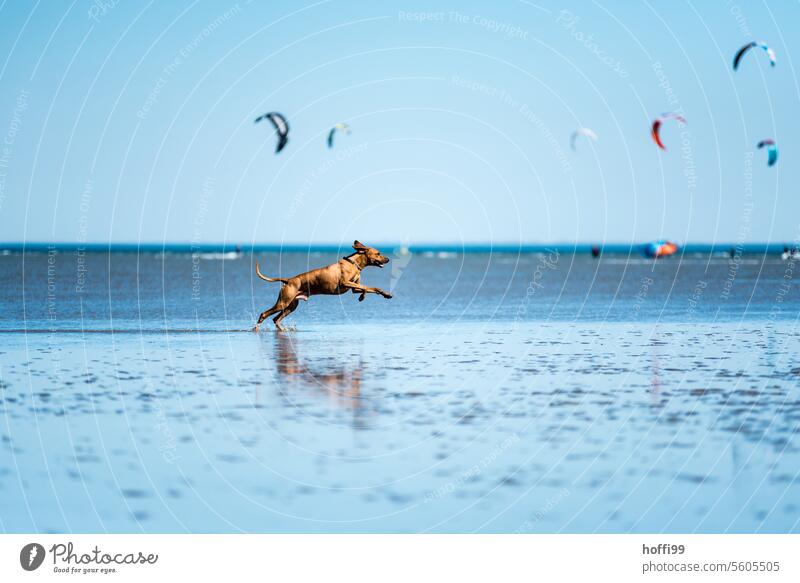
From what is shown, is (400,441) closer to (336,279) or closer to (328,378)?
(328,378)

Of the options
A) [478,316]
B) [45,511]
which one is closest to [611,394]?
[45,511]

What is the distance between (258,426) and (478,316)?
2080 cm

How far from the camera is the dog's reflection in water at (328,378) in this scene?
16.2m

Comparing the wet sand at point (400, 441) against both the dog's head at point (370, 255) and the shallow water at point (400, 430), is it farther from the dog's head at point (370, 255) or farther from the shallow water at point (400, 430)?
the dog's head at point (370, 255)

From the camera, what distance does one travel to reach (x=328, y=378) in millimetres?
18891

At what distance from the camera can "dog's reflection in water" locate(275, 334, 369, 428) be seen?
16219 mm

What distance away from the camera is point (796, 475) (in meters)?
11.5

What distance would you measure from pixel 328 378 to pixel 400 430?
493 cm

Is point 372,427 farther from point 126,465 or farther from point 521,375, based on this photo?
point 521,375

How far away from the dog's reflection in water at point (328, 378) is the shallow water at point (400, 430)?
6cm

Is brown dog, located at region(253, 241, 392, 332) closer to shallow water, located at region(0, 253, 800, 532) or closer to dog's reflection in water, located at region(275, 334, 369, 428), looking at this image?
shallow water, located at region(0, 253, 800, 532)
